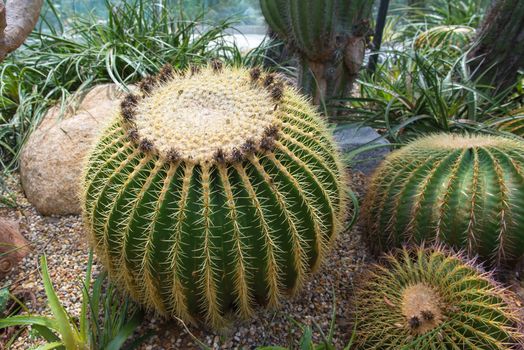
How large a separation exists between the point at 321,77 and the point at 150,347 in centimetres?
162

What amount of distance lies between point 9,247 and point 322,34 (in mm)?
1797

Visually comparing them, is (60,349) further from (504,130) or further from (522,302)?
(504,130)

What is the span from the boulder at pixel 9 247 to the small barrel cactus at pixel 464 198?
1660 millimetres

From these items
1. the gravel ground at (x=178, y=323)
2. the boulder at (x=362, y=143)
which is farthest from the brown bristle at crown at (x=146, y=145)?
the boulder at (x=362, y=143)

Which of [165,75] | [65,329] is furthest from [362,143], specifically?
[65,329]

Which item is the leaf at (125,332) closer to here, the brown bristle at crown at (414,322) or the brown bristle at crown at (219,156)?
the brown bristle at crown at (219,156)

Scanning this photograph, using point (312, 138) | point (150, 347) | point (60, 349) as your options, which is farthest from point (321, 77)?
point (60, 349)

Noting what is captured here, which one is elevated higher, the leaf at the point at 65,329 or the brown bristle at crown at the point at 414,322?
the brown bristle at crown at the point at 414,322

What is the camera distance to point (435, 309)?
1.45 metres

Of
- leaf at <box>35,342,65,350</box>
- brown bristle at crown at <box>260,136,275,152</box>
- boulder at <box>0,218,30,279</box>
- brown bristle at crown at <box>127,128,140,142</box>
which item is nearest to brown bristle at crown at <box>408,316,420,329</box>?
brown bristle at crown at <box>260,136,275,152</box>

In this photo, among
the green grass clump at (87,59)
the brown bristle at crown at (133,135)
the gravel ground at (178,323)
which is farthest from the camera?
the green grass clump at (87,59)

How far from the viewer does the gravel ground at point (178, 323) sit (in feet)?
5.65

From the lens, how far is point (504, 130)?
109 inches

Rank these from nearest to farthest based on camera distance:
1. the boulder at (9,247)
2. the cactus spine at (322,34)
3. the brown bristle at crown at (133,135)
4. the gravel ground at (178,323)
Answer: the brown bristle at crown at (133,135) → the gravel ground at (178,323) → the boulder at (9,247) → the cactus spine at (322,34)
